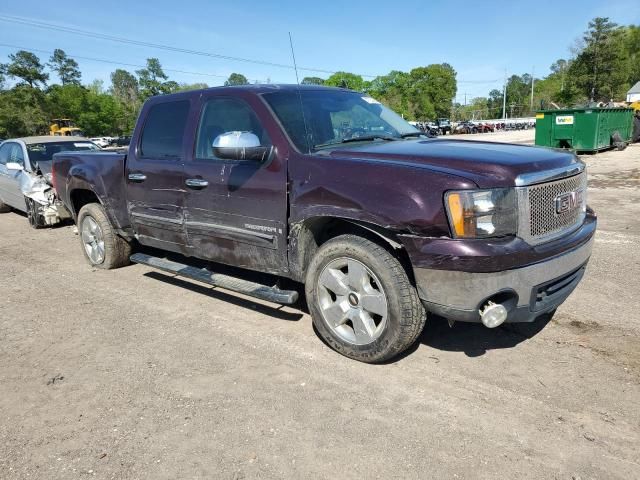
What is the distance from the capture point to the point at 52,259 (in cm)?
671

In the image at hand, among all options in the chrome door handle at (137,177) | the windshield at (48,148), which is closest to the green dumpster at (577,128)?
the windshield at (48,148)

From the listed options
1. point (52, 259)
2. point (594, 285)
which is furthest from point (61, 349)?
point (594, 285)

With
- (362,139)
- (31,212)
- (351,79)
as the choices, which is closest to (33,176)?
(31,212)

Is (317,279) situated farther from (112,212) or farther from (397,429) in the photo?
(112,212)

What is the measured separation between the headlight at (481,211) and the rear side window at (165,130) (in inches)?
105

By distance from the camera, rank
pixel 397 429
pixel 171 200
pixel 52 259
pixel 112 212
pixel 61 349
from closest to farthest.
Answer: pixel 397 429
pixel 61 349
pixel 171 200
pixel 112 212
pixel 52 259

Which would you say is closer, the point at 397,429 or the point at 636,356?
the point at 397,429

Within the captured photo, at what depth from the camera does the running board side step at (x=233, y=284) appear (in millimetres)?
3730

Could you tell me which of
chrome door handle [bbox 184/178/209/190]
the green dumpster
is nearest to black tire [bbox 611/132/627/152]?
the green dumpster

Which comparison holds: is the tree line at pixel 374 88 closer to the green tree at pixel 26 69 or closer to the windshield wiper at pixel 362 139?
the green tree at pixel 26 69

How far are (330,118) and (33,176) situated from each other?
6997mm

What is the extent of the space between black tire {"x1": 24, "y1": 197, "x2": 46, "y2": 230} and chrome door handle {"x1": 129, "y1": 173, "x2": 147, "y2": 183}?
191 inches

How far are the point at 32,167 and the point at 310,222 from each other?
299 inches

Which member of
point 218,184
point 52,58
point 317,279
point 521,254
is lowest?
point 317,279
